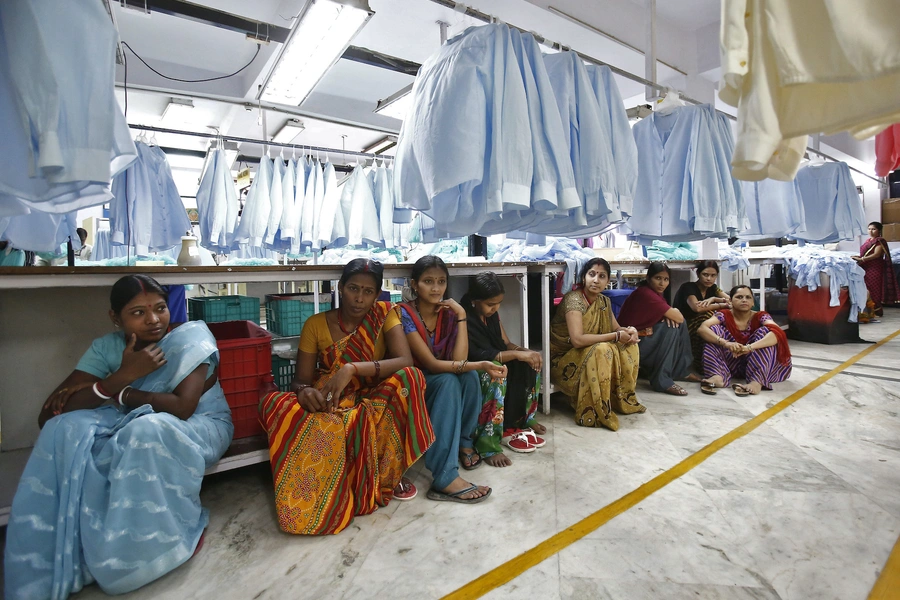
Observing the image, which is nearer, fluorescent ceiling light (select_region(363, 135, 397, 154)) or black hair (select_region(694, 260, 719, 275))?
black hair (select_region(694, 260, 719, 275))

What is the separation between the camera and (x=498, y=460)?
2.49 meters

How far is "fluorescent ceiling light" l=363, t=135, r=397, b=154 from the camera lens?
22.6 feet

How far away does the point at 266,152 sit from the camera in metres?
5.00

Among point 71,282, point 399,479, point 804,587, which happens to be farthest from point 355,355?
point 804,587

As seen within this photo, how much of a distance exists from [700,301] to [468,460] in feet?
10.0

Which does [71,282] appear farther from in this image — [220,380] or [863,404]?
[863,404]

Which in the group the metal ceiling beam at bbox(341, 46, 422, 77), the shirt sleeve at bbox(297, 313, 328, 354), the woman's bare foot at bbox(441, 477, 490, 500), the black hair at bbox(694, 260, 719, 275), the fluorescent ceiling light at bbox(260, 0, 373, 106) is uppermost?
the metal ceiling beam at bbox(341, 46, 422, 77)

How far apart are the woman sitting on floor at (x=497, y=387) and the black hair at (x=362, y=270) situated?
649 mm

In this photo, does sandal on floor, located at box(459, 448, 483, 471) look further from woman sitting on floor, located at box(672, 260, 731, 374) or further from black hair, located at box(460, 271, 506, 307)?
woman sitting on floor, located at box(672, 260, 731, 374)

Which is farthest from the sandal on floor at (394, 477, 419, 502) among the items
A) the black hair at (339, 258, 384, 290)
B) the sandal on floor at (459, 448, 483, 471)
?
Result: the black hair at (339, 258, 384, 290)

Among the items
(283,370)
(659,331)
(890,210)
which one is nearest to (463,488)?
(283,370)

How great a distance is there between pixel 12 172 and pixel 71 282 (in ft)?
1.82

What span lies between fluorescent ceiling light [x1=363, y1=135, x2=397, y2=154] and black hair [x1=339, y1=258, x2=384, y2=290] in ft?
15.8

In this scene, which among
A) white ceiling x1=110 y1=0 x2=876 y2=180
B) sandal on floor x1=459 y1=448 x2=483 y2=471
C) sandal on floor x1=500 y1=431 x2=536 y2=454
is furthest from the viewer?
white ceiling x1=110 y1=0 x2=876 y2=180
